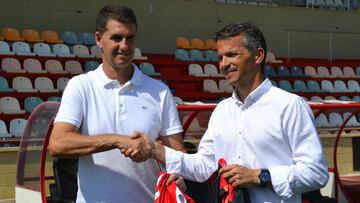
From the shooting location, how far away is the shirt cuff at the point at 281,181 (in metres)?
2.14

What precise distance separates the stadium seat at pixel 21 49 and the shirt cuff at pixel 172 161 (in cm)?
992

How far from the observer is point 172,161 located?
97.0 inches

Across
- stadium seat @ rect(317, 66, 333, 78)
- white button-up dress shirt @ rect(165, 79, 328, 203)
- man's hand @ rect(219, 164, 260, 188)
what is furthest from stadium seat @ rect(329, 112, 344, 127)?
stadium seat @ rect(317, 66, 333, 78)

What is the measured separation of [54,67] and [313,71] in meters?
7.32

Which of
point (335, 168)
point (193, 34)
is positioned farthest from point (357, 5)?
point (335, 168)

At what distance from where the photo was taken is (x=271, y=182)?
2150mm

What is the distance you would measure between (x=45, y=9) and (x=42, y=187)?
31.1 ft

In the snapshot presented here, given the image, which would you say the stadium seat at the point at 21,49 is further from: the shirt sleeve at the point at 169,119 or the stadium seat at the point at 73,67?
the shirt sleeve at the point at 169,119

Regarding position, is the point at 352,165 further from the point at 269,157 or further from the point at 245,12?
the point at 245,12

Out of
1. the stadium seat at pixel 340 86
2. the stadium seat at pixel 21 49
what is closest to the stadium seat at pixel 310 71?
the stadium seat at pixel 340 86

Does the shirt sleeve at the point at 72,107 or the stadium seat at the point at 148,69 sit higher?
the shirt sleeve at the point at 72,107

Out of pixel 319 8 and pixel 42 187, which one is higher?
pixel 319 8

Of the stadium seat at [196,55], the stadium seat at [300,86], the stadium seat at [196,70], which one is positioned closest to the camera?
the stadium seat at [196,70]

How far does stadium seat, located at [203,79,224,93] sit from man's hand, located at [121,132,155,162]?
11363mm
